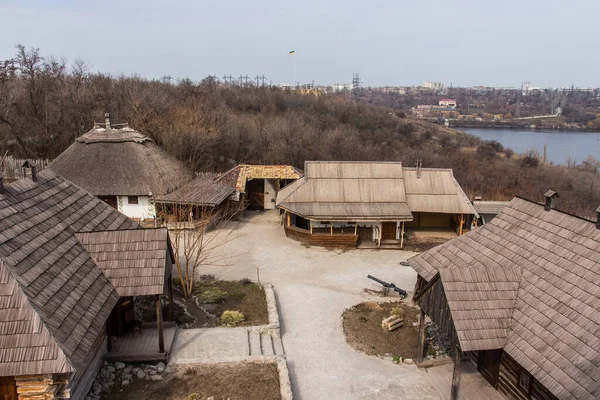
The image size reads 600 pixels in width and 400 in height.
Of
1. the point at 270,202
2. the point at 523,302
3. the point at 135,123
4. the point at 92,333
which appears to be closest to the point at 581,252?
the point at 523,302

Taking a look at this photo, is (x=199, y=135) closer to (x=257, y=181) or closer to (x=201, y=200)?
(x=257, y=181)

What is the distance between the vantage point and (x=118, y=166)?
96.1ft

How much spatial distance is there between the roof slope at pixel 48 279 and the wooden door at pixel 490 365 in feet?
34.2

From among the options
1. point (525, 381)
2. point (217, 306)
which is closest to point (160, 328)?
point (217, 306)

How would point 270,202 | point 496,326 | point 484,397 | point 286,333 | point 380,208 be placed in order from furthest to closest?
point 270,202 < point 380,208 < point 286,333 < point 484,397 < point 496,326

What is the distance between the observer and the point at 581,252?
40.3 ft

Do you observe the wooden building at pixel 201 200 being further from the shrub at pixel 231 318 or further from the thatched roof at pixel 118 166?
the shrub at pixel 231 318

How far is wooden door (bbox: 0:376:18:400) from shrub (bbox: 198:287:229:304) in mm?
8362

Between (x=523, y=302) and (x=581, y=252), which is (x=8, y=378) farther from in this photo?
(x=581, y=252)

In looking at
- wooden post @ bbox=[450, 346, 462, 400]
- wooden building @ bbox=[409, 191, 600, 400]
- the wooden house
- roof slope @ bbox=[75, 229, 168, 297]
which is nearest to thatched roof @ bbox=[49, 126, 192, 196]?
the wooden house

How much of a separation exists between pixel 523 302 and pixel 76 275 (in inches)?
458

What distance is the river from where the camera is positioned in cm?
8244

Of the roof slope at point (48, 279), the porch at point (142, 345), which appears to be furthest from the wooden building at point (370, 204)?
the roof slope at point (48, 279)

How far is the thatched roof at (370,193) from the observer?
2591 cm
